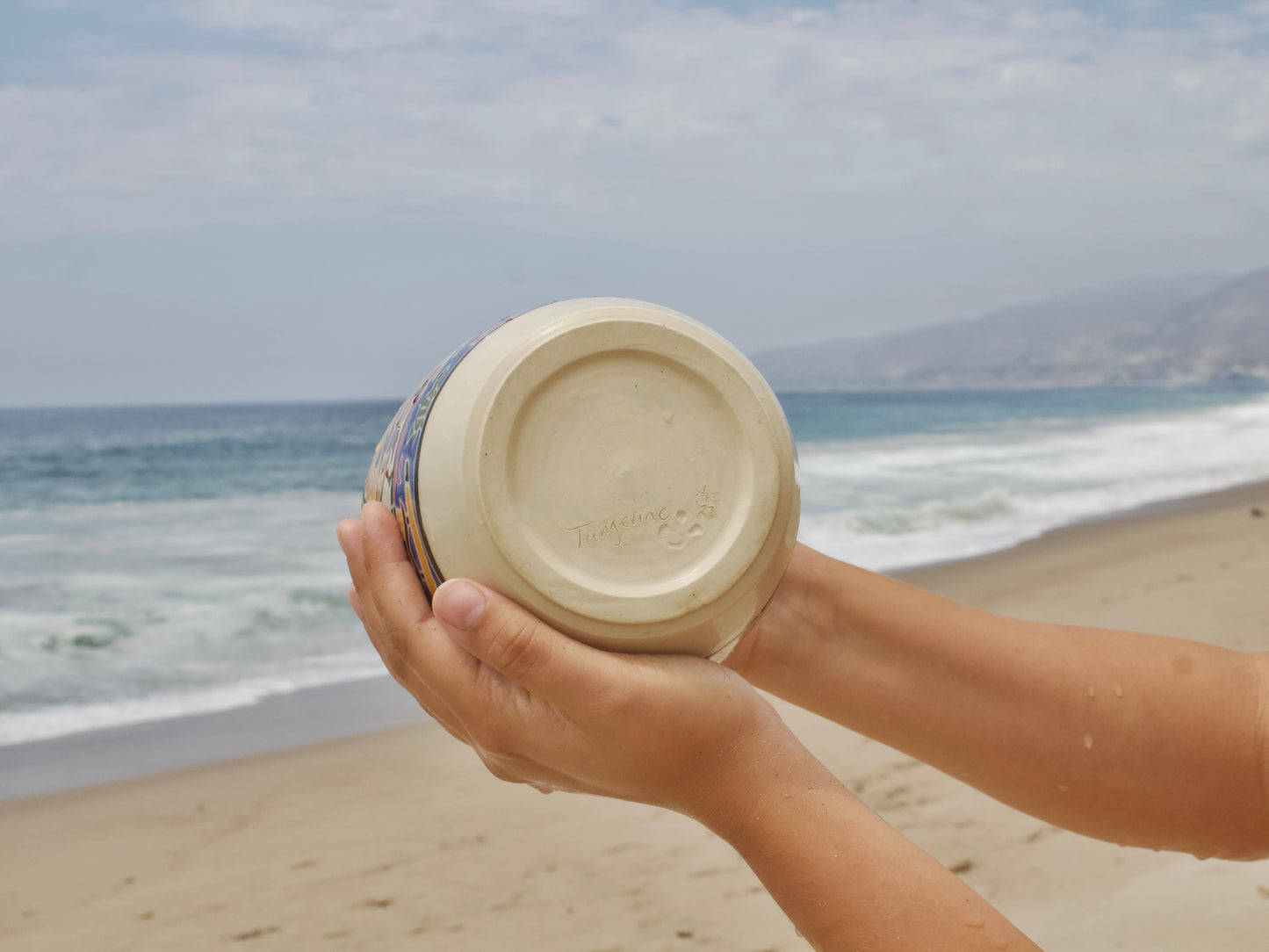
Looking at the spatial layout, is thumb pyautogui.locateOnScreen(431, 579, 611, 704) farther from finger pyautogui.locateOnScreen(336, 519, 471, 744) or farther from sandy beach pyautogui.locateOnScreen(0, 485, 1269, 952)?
sandy beach pyautogui.locateOnScreen(0, 485, 1269, 952)

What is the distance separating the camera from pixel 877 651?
1695mm

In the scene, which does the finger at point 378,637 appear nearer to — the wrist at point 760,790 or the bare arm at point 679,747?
the bare arm at point 679,747

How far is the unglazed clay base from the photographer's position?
1135 millimetres

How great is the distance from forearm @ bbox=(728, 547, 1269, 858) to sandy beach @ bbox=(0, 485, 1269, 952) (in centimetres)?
113

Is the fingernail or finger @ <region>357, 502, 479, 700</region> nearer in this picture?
the fingernail

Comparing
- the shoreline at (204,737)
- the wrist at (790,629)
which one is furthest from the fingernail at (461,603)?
the shoreline at (204,737)

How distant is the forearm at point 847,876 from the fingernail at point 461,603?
1.36 ft

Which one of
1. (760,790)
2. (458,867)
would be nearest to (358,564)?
(760,790)

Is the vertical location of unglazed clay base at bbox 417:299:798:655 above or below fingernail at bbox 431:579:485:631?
above

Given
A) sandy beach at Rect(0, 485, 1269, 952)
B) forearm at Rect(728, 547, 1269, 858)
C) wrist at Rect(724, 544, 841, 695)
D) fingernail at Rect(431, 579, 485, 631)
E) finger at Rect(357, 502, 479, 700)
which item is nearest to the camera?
fingernail at Rect(431, 579, 485, 631)

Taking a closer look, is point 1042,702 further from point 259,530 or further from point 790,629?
point 259,530

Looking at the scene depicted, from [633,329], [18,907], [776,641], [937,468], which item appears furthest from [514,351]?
[937,468]

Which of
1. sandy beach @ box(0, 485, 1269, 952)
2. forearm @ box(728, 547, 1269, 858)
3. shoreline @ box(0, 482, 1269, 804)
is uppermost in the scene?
forearm @ box(728, 547, 1269, 858)
